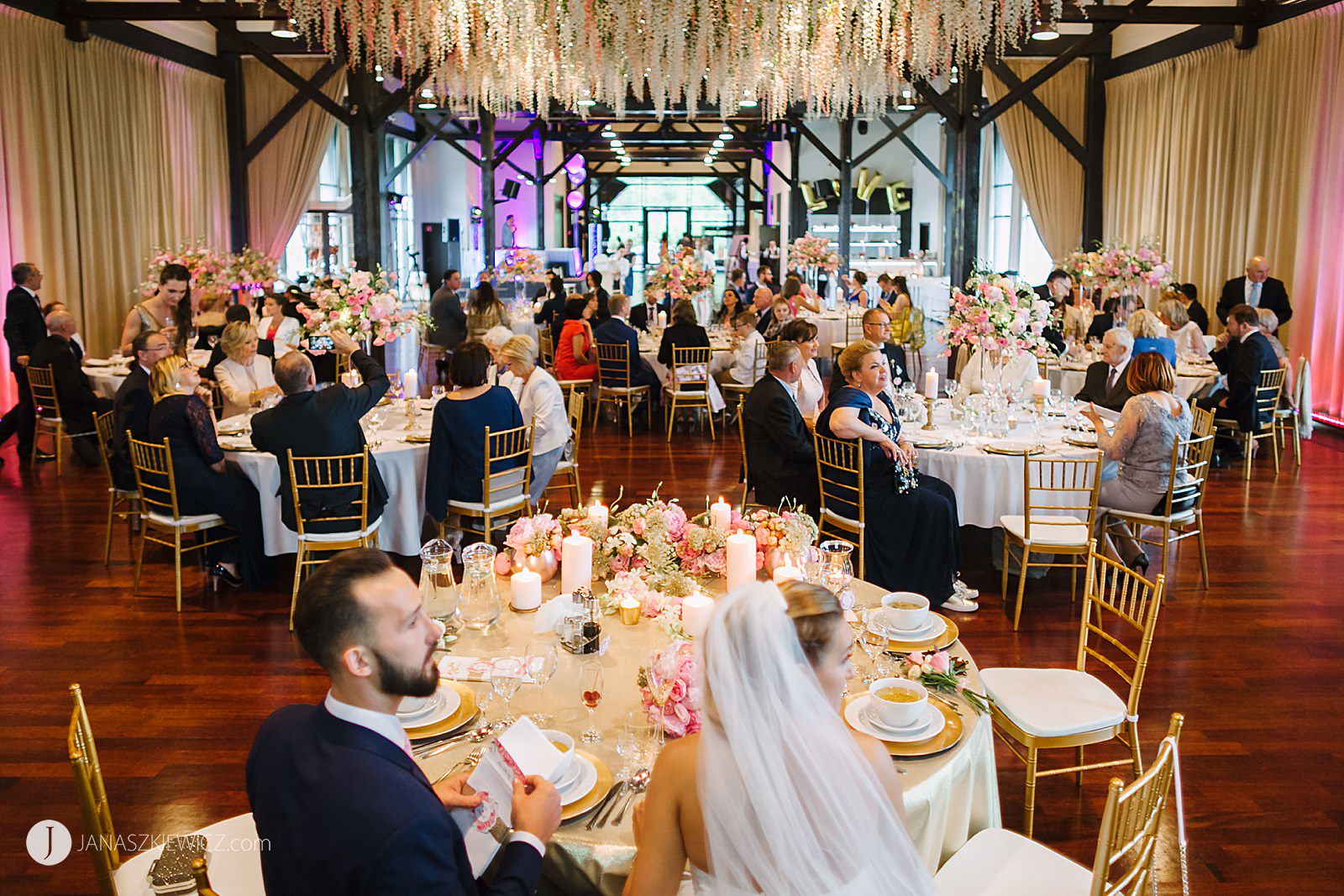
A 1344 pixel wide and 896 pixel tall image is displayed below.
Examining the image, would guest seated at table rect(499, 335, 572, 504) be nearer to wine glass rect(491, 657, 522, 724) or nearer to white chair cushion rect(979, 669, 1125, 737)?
white chair cushion rect(979, 669, 1125, 737)

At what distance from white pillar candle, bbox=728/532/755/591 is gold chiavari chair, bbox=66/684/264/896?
142cm

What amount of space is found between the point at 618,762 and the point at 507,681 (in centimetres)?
34

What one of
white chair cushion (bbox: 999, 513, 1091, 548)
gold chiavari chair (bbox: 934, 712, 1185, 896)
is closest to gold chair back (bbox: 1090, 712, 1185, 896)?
gold chiavari chair (bbox: 934, 712, 1185, 896)

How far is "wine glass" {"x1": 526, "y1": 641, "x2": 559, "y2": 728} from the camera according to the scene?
8.41ft

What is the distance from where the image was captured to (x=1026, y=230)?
17422 mm

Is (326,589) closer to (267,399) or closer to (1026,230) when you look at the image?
(267,399)

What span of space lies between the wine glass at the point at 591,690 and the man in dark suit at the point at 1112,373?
474 centimetres

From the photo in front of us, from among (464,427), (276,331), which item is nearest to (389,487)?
(464,427)

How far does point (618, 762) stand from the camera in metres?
2.39

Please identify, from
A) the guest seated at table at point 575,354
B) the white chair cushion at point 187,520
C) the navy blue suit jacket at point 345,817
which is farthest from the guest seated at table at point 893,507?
the guest seated at table at point 575,354

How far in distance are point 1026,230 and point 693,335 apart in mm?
9592

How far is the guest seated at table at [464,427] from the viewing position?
5.60 m

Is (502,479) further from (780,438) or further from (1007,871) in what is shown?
(1007,871)

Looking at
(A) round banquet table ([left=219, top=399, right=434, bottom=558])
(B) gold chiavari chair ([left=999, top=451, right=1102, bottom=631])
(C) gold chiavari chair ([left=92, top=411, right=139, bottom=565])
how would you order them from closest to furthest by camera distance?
(B) gold chiavari chair ([left=999, top=451, right=1102, bottom=631]), (A) round banquet table ([left=219, top=399, right=434, bottom=558]), (C) gold chiavari chair ([left=92, top=411, right=139, bottom=565])
